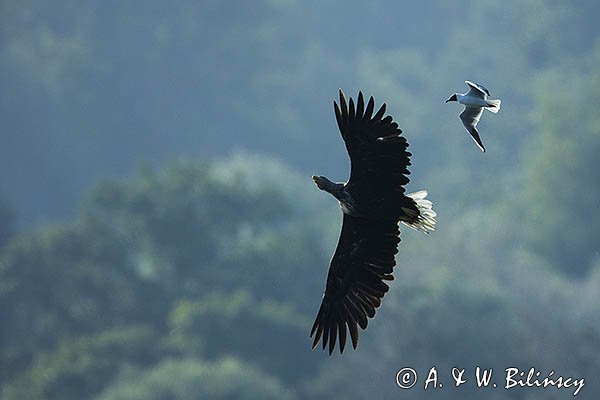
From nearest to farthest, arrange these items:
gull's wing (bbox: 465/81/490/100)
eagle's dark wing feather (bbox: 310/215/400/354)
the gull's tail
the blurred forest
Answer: gull's wing (bbox: 465/81/490/100)
the gull's tail
eagle's dark wing feather (bbox: 310/215/400/354)
the blurred forest

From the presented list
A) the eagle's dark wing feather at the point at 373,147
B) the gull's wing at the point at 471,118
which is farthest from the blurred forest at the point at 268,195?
the gull's wing at the point at 471,118

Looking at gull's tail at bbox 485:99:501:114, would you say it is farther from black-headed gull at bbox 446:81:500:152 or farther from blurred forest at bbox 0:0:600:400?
blurred forest at bbox 0:0:600:400

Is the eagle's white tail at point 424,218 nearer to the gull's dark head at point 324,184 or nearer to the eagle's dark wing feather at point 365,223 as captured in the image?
the eagle's dark wing feather at point 365,223

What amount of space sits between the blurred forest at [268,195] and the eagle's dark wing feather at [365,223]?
2082 cm

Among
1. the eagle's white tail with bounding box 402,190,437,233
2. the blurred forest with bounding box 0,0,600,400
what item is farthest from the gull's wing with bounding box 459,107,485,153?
the blurred forest with bounding box 0,0,600,400

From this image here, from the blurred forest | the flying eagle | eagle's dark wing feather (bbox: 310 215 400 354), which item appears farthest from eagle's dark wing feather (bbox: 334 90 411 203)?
the blurred forest

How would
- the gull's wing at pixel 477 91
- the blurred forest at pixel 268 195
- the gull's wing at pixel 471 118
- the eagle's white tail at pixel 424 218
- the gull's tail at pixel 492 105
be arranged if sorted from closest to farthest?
the gull's wing at pixel 477 91
the gull's tail at pixel 492 105
the gull's wing at pixel 471 118
the eagle's white tail at pixel 424 218
the blurred forest at pixel 268 195

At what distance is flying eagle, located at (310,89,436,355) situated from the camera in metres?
12.3

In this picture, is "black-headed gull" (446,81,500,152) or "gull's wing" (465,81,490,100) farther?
"black-headed gull" (446,81,500,152)

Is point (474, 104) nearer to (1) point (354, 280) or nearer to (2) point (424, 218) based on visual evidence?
(2) point (424, 218)

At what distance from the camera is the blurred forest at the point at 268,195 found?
44.5m

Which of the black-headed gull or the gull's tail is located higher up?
the black-headed gull

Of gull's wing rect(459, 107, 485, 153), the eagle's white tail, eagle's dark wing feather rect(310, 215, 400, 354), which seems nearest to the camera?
gull's wing rect(459, 107, 485, 153)

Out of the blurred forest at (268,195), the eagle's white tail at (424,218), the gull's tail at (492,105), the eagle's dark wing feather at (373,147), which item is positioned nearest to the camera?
the gull's tail at (492,105)
